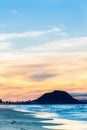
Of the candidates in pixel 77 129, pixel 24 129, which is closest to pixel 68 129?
pixel 77 129

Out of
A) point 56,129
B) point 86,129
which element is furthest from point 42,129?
point 86,129

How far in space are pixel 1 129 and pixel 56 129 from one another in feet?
18.9

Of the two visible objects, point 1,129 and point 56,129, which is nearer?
point 1,129

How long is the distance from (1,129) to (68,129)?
6414 millimetres

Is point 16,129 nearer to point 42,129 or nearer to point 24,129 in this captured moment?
point 24,129

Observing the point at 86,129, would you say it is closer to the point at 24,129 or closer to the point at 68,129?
the point at 68,129

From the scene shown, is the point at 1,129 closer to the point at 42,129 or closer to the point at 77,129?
the point at 42,129

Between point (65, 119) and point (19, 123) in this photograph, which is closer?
point (19, 123)

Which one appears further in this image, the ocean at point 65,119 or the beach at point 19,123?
the ocean at point 65,119

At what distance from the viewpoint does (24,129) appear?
31.5 m

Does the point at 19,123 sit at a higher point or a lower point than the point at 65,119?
lower

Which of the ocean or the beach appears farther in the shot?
the ocean

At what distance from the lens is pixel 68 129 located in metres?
34.9

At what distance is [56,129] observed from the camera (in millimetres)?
35094
